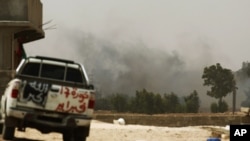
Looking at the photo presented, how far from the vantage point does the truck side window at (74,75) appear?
14.6 m

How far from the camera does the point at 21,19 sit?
97.5ft

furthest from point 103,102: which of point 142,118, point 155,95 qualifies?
point 142,118

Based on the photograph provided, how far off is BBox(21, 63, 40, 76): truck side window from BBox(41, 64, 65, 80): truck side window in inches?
7.7

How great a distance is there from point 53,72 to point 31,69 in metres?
0.57

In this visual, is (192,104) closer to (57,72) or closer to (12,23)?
(12,23)

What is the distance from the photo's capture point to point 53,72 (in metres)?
14.8

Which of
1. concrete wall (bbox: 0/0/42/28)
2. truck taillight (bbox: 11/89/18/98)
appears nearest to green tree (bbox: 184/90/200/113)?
concrete wall (bbox: 0/0/42/28)

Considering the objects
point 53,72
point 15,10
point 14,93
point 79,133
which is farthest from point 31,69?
point 15,10

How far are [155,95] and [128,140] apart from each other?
221 ft

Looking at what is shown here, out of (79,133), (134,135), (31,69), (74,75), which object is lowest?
(134,135)

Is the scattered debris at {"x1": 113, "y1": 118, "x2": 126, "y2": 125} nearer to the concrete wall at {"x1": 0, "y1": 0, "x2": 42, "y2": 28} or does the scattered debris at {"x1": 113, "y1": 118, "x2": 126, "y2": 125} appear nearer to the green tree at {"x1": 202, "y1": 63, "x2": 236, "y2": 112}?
the concrete wall at {"x1": 0, "y1": 0, "x2": 42, "y2": 28}

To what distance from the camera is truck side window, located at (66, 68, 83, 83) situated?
48.0ft

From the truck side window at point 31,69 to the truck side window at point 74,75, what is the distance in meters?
0.72

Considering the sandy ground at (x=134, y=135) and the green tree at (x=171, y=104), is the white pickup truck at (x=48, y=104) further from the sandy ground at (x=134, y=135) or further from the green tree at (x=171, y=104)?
the green tree at (x=171, y=104)
